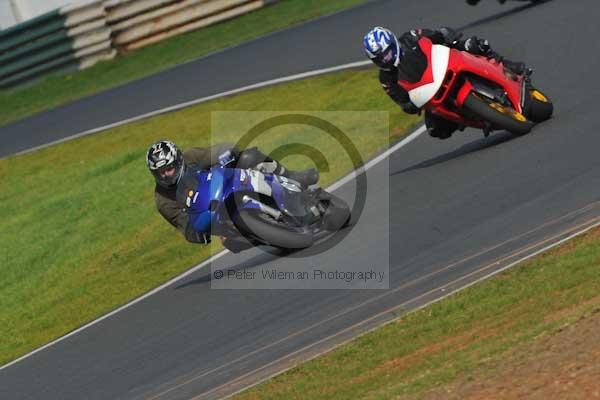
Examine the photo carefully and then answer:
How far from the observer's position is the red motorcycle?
11977mm

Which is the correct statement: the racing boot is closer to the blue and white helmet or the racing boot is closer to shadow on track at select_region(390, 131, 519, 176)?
the blue and white helmet

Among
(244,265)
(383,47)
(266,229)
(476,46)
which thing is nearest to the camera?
(266,229)

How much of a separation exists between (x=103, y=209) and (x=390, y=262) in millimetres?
7104

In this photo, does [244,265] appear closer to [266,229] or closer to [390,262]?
[266,229]

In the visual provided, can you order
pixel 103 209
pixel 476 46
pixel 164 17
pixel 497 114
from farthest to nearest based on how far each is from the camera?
pixel 164 17
pixel 103 209
pixel 476 46
pixel 497 114

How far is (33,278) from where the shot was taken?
14.4 meters

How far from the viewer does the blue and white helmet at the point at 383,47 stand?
39.2 ft

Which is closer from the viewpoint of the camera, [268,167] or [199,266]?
[268,167]

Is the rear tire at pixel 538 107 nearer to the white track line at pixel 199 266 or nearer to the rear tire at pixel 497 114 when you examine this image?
the rear tire at pixel 497 114

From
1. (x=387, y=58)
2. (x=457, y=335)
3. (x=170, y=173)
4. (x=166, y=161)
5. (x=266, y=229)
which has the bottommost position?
(x=457, y=335)

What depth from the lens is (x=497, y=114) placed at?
11.9m

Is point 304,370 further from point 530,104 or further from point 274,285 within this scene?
point 530,104

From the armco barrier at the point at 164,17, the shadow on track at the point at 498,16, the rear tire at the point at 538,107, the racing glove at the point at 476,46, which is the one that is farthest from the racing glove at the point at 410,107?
the armco barrier at the point at 164,17

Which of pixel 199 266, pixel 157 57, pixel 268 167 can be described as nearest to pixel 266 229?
pixel 268 167
